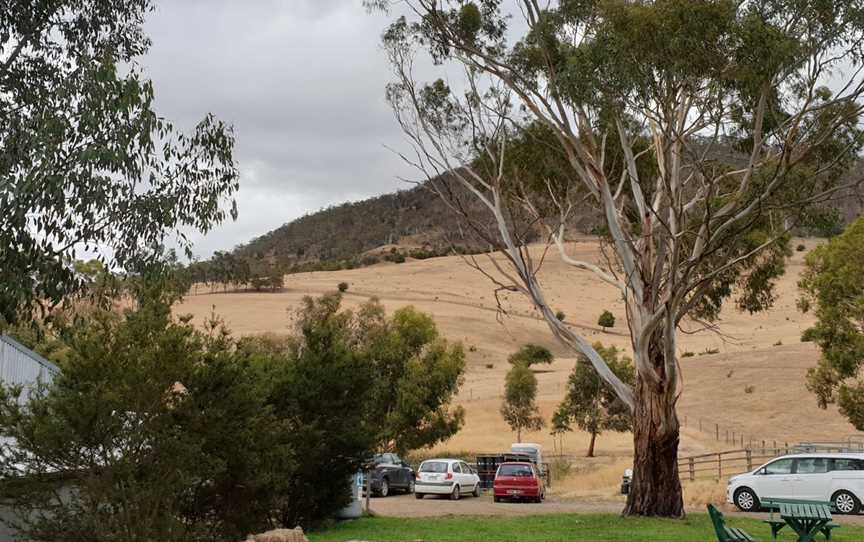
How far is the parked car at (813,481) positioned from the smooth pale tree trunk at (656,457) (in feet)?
13.3

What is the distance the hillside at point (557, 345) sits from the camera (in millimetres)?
55562

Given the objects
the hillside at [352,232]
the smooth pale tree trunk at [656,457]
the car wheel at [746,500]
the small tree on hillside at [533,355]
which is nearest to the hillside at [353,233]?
the hillside at [352,232]

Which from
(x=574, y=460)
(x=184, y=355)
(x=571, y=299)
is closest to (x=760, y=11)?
(x=184, y=355)

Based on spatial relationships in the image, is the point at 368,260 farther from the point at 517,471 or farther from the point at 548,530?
the point at 548,530

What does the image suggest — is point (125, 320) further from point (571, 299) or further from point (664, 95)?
point (571, 299)

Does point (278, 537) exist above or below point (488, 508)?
above

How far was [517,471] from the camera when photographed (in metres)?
30.3

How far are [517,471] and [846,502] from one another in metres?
10.4

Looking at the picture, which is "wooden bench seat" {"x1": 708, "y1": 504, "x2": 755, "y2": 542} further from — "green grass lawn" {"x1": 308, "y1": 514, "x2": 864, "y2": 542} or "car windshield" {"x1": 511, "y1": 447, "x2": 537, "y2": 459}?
"car windshield" {"x1": 511, "y1": 447, "x2": 537, "y2": 459}

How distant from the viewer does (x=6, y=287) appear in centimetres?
1007

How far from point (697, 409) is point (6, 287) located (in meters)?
55.1

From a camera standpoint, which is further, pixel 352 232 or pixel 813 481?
pixel 352 232

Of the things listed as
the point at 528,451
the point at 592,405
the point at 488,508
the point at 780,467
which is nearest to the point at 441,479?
the point at 488,508

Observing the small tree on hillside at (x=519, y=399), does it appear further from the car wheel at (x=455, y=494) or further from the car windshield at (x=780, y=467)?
the car windshield at (x=780, y=467)
